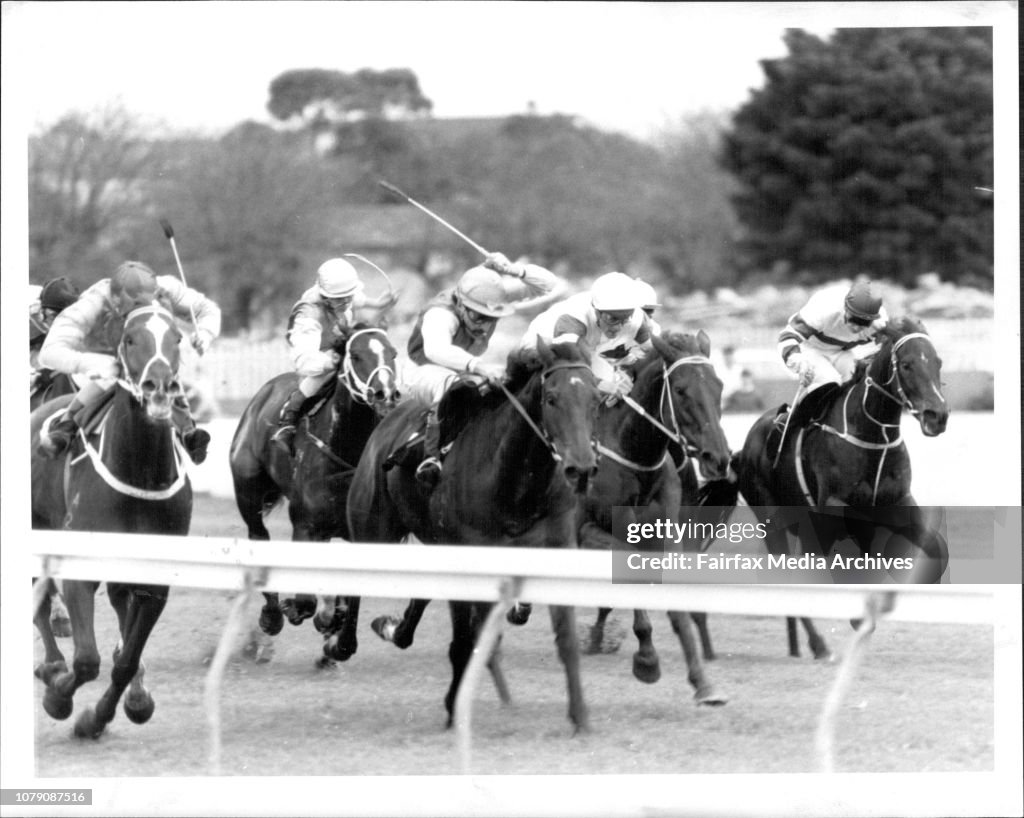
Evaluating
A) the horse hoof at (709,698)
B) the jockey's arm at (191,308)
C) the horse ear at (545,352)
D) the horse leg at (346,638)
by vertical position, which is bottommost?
the horse hoof at (709,698)

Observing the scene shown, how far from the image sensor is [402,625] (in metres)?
6.34

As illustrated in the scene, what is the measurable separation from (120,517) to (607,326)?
1963mm

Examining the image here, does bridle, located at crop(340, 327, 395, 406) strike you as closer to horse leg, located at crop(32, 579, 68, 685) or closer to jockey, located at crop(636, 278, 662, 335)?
jockey, located at crop(636, 278, 662, 335)

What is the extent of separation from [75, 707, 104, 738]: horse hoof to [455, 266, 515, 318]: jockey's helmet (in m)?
2.08

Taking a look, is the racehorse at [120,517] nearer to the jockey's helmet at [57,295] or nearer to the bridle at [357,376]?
the jockey's helmet at [57,295]

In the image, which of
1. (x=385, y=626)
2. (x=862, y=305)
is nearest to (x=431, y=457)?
(x=385, y=626)

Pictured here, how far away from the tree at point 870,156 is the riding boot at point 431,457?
2144 mm

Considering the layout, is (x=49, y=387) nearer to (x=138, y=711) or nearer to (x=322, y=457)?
(x=322, y=457)

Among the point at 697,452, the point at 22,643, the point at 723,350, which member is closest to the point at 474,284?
the point at 697,452

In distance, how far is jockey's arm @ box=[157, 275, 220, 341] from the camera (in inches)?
252

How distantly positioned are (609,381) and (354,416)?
3.75 ft

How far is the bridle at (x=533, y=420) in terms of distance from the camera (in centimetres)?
585

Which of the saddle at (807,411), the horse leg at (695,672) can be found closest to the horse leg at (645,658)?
the horse leg at (695,672)

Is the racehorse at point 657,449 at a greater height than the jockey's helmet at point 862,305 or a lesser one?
lesser
